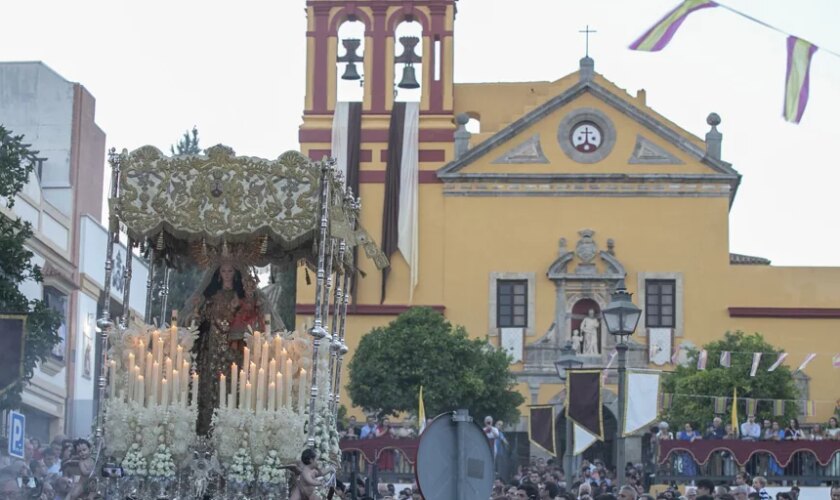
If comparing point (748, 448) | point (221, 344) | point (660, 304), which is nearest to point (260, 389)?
point (221, 344)

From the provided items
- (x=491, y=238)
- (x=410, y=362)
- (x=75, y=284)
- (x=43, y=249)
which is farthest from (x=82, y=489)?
(x=491, y=238)

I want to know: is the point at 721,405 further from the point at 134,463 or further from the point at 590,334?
the point at 134,463

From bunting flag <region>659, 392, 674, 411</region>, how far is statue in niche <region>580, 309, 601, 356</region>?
6247 mm

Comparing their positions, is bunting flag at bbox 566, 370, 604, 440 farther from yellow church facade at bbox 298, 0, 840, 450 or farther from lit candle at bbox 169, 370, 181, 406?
yellow church facade at bbox 298, 0, 840, 450

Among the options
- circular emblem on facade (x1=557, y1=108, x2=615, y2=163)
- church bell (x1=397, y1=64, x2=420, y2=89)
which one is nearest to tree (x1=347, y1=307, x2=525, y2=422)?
church bell (x1=397, y1=64, x2=420, y2=89)

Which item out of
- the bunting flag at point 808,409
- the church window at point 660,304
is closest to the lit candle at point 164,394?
the bunting flag at point 808,409

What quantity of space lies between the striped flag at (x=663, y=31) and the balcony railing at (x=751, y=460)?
57.5ft

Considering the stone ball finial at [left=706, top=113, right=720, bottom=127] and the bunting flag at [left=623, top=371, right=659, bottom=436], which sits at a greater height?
the stone ball finial at [left=706, top=113, right=720, bottom=127]

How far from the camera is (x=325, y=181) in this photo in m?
18.0

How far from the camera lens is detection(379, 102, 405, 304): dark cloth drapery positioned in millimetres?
52781

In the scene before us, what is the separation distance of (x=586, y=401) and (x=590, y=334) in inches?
1109

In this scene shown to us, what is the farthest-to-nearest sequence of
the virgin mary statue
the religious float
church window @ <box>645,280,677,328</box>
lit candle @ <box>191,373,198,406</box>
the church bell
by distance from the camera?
church window @ <box>645,280,677,328</box> → the church bell → the virgin mary statue → lit candle @ <box>191,373,198,406</box> → the religious float

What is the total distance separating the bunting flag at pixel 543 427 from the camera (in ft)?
98.6

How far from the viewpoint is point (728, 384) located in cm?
4431
